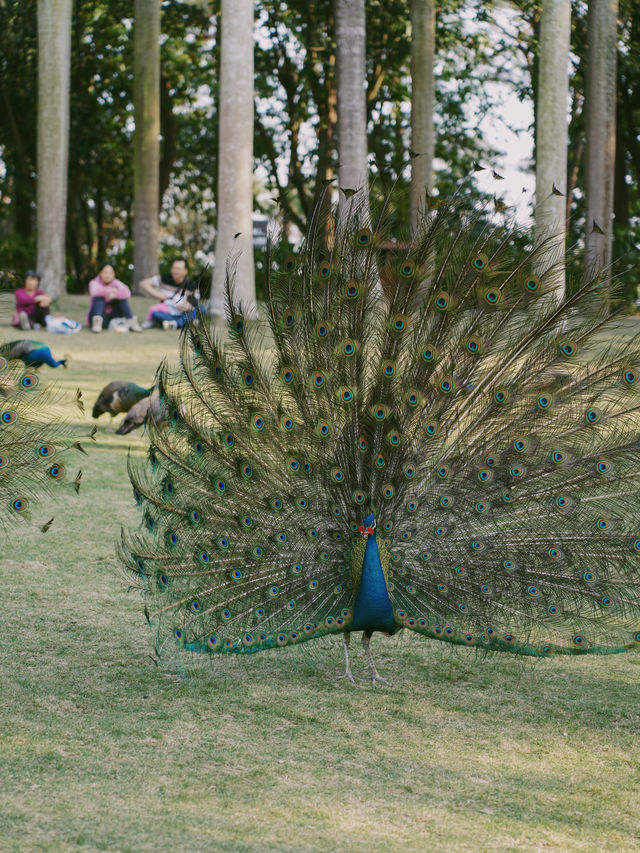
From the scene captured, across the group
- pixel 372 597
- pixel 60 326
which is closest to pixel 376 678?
pixel 372 597

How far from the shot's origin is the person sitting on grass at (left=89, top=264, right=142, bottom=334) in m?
17.3

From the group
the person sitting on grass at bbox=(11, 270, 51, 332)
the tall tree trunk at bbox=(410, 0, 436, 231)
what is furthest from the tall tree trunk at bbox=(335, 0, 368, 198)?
the person sitting on grass at bbox=(11, 270, 51, 332)

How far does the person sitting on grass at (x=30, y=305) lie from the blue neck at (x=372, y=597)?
12.8 meters

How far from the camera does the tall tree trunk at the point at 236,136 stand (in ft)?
50.1

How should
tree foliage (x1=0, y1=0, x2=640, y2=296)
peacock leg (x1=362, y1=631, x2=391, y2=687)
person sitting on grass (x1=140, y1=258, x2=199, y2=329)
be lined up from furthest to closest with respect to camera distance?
tree foliage (x1=0, y1=0, x2=640, y2=296), person sitting on grass (x1=140, y1=258, x2=199, y2=329), peacock leg (x1=362, y1=631, x2=391, y2=687)

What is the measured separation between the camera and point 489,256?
16.7ft

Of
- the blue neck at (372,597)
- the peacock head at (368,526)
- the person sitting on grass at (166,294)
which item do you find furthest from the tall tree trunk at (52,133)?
the blue neck at (372,597)

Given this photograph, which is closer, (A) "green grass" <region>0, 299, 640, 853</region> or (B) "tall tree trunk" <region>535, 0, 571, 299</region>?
(A) "green grass" <region>0, 299, 640, 853</region>

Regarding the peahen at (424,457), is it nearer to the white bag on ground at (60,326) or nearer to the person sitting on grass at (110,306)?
the white bag on ground at (60,326)

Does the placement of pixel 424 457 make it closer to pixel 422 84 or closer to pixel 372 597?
pixel 372 597

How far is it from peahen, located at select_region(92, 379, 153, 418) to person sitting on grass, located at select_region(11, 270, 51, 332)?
654 cm

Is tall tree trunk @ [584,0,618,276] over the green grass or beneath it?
over

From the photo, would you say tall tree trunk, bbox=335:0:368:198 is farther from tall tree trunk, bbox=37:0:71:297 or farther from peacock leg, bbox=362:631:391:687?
peacock leg, bbox=362:631:391:687

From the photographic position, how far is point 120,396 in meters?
10.5
